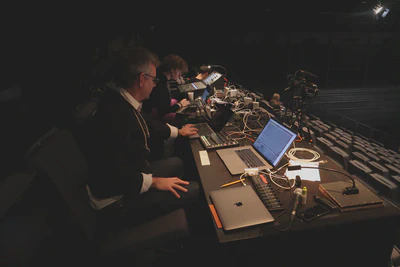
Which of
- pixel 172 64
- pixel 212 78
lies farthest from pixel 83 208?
pixel 212 78

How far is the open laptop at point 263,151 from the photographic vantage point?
60.7 inches

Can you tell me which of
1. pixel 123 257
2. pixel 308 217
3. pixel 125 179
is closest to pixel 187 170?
pixel 125 179

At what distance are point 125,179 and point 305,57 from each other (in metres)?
13.5

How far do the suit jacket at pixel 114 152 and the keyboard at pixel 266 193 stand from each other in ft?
2.34

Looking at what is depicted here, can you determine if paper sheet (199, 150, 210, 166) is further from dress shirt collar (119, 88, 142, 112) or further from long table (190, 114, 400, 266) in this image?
dress shirt collar (119, 88, 142, 112)

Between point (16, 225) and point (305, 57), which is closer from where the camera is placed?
point (16, 225)

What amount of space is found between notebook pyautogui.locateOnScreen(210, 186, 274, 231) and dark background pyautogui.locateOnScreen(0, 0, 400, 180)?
181 centimetres

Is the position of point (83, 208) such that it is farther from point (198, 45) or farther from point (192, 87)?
point (198, 45)

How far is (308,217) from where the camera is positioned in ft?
3.82

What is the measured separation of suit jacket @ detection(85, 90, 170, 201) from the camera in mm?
1365

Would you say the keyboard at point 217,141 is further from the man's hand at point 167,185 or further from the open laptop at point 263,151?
the man's hand at point 167,185

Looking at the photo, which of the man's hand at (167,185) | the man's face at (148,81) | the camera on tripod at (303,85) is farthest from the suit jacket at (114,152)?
the camera on tripod at (303,85)

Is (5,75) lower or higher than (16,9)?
lower

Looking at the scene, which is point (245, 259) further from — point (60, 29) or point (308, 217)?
point (60, 29)
